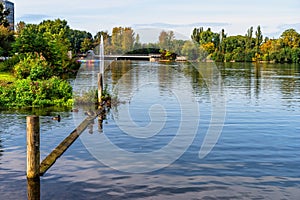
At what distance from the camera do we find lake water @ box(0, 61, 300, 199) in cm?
1084

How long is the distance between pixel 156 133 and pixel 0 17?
52.6 m

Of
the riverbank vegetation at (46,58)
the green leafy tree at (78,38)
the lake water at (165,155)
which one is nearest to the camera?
the lake water at (165,155)

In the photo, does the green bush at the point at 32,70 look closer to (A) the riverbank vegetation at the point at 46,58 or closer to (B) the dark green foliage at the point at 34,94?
(A) the riverbank vegetation at the point at 46,58

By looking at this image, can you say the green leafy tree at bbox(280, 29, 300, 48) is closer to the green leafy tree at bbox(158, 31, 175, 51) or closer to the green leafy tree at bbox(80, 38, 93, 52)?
the green leafy tree at bbox(80, 38, 93, 52)

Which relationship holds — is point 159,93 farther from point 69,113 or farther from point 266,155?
point 266,155

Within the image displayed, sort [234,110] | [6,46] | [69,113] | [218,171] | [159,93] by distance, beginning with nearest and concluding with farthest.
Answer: [218,171]
[69,113]
[234,110]
[159,93]
[6,46]

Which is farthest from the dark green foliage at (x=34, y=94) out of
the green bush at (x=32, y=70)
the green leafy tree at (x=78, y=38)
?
the green leafy tree at (x=78, y=38)

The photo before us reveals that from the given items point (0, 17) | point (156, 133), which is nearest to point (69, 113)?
point (156, 133)

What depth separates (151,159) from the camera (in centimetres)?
1384

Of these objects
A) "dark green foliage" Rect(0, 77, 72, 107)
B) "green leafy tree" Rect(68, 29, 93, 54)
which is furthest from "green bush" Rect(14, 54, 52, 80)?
"green leafy tree" Rect(68, 29, 93, 54)

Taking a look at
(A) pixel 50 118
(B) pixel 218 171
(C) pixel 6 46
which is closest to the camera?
(B) pixel 218 171

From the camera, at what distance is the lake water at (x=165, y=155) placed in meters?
10.8

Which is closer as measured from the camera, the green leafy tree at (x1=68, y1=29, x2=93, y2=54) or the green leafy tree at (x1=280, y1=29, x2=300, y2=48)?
the green leafy tree at (x1=280, y1=29, x2=300, y2=48)

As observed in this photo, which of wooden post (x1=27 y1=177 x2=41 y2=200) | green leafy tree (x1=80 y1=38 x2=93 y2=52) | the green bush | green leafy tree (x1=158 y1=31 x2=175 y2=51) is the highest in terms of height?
green leafy tree (x1=80 y1=38 x2=93 y2=52)
